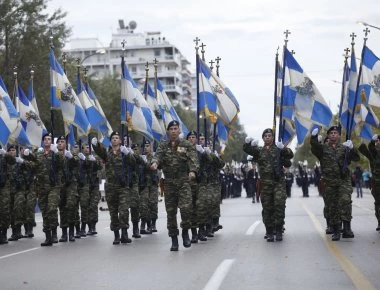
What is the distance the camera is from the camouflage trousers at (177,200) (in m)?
14.8

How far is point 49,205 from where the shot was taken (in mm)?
16641

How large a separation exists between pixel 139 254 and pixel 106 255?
514 mm

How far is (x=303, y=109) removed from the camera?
18203 mm

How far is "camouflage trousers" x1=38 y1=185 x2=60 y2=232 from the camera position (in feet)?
Result: 54.3

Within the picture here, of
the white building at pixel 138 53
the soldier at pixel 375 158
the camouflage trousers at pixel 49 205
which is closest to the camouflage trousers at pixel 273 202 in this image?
the soldier at pixel 375 158

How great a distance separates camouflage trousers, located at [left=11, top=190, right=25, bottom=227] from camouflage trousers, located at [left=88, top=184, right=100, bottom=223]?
4.56 feet

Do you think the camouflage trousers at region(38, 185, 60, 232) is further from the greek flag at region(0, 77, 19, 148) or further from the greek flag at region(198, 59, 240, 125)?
the greek flag at region(198, 59, 240, 125)

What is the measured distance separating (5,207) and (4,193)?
279 mm

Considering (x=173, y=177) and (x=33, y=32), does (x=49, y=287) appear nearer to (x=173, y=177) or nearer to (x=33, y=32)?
(x=173, y=177)

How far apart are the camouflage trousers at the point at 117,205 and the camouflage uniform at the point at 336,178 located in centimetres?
349

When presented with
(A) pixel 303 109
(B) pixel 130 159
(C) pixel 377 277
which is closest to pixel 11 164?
(B) pixel 130 159

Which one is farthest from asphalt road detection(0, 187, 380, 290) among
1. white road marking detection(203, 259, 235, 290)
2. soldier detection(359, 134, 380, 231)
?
soldier detection(359, 134, 380, 231)

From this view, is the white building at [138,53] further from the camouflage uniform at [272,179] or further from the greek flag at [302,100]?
the camouflage uniform at [272,179]

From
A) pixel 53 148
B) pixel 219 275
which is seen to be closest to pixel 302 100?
pixel 53 148
